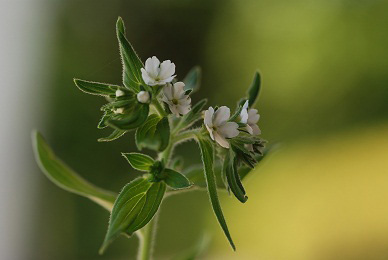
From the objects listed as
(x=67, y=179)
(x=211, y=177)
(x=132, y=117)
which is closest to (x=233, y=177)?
(x=211, y=177)

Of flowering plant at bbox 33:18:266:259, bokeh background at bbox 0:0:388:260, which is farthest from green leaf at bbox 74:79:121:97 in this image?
bokeh background at bbox 0:0:388:260

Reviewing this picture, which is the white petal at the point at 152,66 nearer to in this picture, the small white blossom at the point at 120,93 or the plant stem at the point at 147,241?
the small white blossom at the point at 120,93

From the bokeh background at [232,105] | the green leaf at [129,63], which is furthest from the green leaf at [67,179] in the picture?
the bokeh background at [232,105]

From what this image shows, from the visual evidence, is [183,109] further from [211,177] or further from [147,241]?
[147,241]

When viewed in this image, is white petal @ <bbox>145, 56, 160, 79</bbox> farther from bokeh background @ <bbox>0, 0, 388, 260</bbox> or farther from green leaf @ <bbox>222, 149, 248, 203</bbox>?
bokeh background @ <bbox>0, 0, 388, 260</bbox>

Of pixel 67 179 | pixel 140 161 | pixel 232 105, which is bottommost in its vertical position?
pixel 232 105

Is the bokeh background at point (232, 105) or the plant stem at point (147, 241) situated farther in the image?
the bokeh background at point (232, 105)

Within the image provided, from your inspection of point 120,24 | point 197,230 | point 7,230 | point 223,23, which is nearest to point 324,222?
point 197,230
